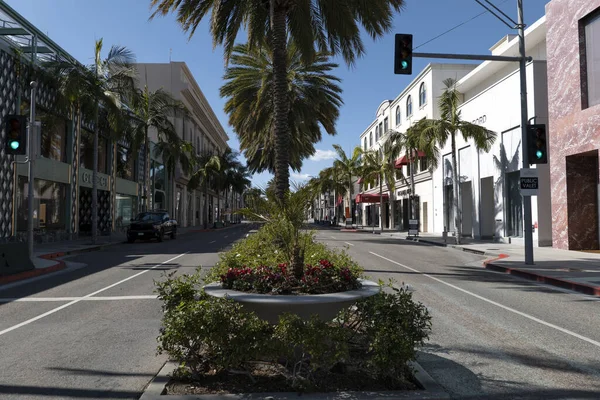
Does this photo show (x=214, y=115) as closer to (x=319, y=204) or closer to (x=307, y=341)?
(x=319, y=204)

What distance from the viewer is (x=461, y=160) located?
105 feet

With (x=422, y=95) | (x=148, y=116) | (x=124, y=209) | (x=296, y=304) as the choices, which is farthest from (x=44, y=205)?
(x=422, y=95)

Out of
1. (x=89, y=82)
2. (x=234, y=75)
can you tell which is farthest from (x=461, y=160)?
(x=89, y=82)

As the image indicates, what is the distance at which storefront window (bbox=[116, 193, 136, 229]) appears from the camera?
37.6m

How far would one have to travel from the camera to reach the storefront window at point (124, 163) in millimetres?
37250

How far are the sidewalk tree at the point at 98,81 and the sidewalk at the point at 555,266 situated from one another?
19.5 metres

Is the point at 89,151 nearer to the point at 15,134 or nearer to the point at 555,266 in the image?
the point at 15,134

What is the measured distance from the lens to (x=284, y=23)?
13.1 metres

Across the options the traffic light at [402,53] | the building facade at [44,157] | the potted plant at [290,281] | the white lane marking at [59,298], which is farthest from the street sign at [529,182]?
the building facade at [44,157]

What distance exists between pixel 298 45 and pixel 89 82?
43.6 ft

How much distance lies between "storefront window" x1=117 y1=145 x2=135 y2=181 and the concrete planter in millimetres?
34044

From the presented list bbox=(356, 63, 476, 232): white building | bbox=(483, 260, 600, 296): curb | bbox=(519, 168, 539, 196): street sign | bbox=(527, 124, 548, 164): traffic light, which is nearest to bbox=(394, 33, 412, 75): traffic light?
bbox=(527, 124, 548, 164): traffic light

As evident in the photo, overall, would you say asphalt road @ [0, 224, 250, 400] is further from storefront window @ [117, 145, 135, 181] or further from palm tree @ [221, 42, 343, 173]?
storefront window @ [117, 145, 135, 181]

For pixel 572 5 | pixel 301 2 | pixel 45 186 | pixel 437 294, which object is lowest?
pixel 437 294
